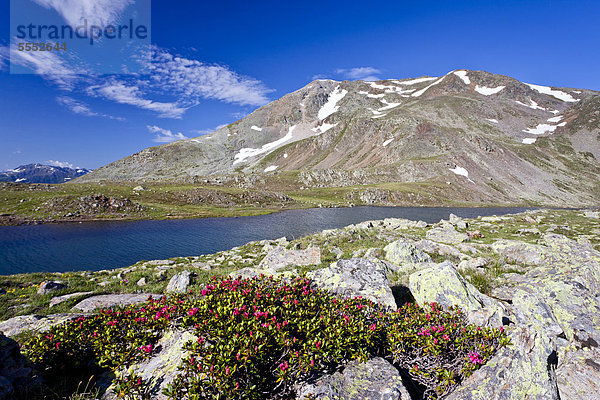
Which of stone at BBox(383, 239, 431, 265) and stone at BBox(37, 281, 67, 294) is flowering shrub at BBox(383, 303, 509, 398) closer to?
stone at BBox(383, 239, 431, 265)

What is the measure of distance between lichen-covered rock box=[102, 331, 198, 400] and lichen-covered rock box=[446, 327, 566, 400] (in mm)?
7062

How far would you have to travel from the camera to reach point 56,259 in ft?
124

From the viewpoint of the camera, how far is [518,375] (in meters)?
6.36

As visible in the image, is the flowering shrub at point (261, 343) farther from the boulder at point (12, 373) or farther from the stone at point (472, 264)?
the stone at point (472, 264)

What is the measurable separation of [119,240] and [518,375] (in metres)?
62.0

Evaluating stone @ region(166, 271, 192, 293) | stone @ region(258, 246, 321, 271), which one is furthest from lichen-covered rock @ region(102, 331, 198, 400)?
stone @ region(258, 246, 321, 271)

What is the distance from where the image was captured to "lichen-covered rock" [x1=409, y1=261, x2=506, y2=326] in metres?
8.77

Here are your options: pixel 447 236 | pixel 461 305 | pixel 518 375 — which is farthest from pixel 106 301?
pixel 447 236

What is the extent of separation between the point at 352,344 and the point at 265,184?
161 metres

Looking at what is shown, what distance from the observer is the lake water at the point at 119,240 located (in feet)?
121

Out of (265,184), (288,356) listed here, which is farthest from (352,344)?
(265,184)

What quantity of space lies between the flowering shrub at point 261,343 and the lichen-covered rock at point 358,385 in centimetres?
27

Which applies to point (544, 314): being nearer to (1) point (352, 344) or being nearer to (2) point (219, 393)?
(1) point (352, 344)

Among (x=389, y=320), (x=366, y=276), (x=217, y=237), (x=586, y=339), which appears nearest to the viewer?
(x=586, y=339)
